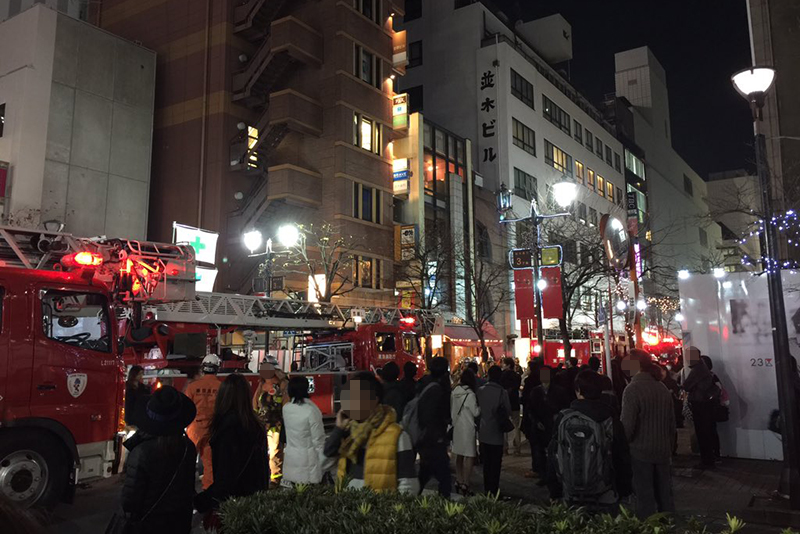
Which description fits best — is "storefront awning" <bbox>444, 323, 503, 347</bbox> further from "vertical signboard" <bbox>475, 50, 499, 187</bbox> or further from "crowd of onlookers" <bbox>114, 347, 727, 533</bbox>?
"crowd of onlookers" <bbox>114, 347, 727, 533</bbox>

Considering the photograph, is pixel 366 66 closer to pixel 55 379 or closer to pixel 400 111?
pixel 400 111

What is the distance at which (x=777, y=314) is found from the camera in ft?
29.1

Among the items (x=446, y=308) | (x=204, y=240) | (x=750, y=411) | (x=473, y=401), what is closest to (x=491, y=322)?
(x=446, y=308)

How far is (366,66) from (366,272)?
42.2 feet

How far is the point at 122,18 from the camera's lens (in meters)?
45.1

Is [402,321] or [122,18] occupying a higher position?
[122,18]

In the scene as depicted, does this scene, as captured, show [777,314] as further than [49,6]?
No

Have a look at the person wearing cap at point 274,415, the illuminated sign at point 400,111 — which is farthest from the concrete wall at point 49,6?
the person wearing cap at point 274,415

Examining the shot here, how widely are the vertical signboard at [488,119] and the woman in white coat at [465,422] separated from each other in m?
41.0

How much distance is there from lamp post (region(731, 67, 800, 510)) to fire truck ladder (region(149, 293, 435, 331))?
1209cm

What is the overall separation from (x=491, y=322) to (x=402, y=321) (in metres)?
24.3

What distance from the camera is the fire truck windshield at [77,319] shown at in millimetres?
8398

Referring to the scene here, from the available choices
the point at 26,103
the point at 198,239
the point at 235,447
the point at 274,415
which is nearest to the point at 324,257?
the point at 198,239

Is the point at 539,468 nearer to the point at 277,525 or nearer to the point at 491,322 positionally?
the point at 277,525
